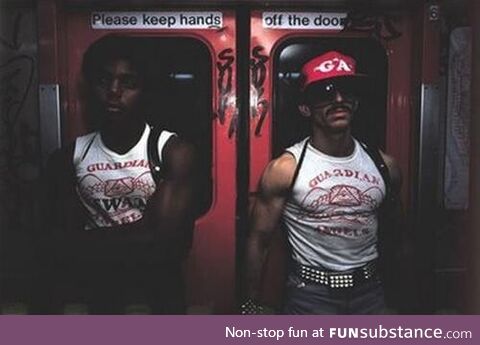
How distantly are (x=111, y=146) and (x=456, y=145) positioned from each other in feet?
5.29

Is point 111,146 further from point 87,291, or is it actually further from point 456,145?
point 456,145

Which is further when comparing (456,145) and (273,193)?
(456,145)

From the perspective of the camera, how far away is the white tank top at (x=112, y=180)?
2965mm

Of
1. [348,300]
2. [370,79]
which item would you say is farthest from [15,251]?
[370,79]

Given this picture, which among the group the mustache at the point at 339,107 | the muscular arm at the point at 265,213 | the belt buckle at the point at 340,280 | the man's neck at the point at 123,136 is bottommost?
the belt buckle at the point at 340,280

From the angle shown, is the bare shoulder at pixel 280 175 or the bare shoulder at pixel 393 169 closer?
the bare shoulder at pixel 280 175

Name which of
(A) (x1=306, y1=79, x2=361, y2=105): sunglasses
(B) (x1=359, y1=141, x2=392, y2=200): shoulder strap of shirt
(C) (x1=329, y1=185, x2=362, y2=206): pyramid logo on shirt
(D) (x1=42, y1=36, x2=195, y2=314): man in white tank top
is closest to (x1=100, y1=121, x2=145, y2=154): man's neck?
(D) (x1=42, y1=36, x2=195, y2=314): man in white tank top

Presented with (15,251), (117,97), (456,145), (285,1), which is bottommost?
(15,251)

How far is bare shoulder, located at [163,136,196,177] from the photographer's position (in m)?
2.94

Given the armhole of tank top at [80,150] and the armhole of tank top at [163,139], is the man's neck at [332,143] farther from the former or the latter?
the armhole of tank top at [80,150]

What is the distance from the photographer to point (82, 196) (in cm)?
301

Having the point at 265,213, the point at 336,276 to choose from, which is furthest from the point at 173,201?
the point at 336,276

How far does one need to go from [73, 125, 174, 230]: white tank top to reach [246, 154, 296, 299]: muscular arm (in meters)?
0.48

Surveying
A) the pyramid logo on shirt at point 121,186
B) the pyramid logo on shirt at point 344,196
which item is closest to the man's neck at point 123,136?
the pyramid logo on shirt at point 121,186
